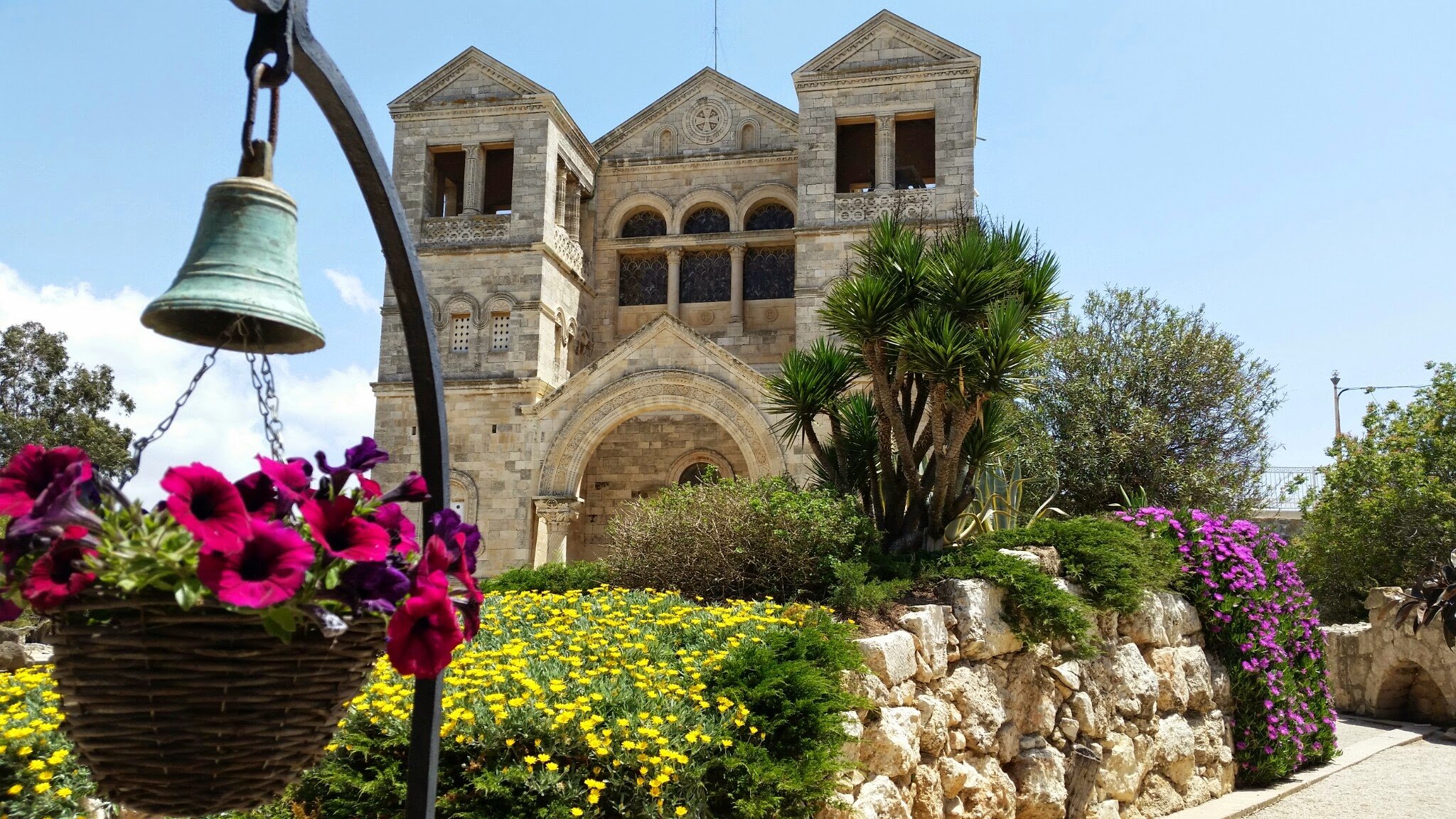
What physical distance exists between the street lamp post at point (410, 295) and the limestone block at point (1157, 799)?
863cm

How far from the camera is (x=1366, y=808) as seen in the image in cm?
1054

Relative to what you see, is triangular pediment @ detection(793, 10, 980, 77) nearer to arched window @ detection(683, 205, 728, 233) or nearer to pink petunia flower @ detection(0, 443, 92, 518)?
arched window @ detection(683, 205, 728, 233)

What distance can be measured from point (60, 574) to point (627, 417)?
18.2 metres

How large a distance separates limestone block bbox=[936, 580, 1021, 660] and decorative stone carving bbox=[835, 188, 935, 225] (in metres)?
14.0

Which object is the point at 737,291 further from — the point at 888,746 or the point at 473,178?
the point at 888,746

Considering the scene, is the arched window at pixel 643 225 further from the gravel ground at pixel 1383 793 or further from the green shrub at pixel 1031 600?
the gravel ground at pixel 1383 793

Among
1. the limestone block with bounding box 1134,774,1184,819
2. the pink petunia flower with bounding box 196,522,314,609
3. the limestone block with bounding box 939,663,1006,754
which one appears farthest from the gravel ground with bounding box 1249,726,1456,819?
the pink petunia flower with bounding box 196,522,314,609

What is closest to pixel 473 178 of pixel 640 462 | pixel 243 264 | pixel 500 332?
pixel 500 332

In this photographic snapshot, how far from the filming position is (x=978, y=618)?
891cm

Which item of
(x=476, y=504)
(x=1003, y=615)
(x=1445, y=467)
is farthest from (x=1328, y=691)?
(x=476, y=504)

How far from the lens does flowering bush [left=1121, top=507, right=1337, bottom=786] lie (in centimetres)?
1152

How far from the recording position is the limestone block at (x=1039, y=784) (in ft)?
29.1

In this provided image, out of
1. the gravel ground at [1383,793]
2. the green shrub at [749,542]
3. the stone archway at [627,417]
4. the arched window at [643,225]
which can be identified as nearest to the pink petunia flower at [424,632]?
the green shrub at [749,542]

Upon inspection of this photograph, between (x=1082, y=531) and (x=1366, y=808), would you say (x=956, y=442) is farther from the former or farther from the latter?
(x=1366, y=808)
